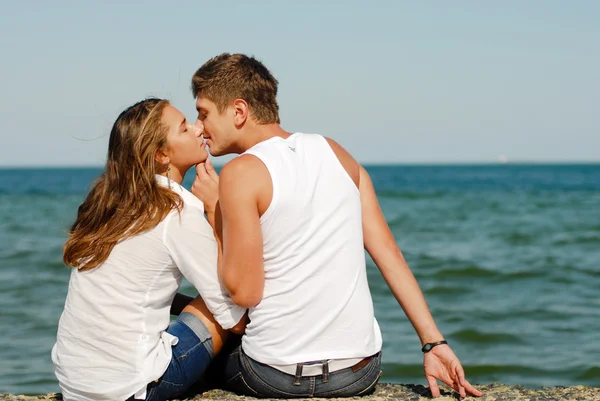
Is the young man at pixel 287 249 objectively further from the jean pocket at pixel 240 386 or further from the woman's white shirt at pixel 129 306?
the woman's white shirt at pixel 129 306

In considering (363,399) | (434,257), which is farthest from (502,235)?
(363,399)

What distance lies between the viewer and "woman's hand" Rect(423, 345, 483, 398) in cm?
311

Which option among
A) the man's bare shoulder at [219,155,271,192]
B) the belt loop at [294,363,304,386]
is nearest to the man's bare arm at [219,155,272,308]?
the man's bare shoulder at [219,155,271,192]

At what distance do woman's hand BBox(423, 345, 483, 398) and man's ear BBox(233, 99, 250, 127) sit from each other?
1.33m

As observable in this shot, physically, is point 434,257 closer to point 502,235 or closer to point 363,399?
point 502,235

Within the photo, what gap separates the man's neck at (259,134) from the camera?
3.08 meters

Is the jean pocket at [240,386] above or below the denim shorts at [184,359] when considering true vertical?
below

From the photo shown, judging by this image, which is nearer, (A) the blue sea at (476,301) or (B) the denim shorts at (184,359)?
(B) the denim shorts at (184,359)

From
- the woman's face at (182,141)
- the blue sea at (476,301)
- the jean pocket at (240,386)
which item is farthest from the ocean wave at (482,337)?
the woman's face at (182,141)

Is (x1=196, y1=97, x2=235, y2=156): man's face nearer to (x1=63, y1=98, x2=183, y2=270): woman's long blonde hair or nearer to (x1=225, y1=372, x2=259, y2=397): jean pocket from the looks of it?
(x1=63, y1=98, x2=183, y2=270): woman's long blonde hair

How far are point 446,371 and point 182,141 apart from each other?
1.55 metres

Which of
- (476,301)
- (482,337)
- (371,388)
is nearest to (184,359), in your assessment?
(371,388)

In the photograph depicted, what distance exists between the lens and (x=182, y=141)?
3.07m

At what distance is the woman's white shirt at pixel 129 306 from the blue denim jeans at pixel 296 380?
36 cm
